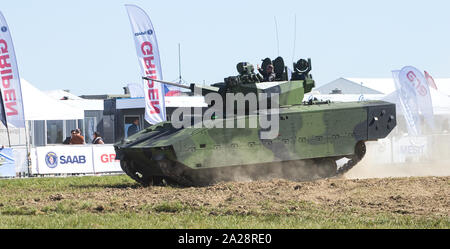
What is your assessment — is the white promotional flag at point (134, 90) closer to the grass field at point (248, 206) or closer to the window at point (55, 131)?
the window at point (55, 131)

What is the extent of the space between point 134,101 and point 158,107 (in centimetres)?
1403

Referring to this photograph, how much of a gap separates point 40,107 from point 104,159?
3.94m

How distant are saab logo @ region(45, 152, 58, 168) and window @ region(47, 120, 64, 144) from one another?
16.8m

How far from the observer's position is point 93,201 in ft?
51.2

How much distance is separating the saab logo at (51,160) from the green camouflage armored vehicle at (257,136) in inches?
250

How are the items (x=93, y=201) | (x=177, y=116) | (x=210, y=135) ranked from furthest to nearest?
1. (x=177, y=116)
2. (x=210, y=135)
3. (x=93, y=201)

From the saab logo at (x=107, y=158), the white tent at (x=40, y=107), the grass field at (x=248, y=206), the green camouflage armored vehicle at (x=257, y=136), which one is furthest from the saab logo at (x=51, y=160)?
the grass field at (x=248, y=206)

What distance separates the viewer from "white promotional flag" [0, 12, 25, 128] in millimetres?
26391

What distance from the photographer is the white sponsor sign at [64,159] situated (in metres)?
27.5

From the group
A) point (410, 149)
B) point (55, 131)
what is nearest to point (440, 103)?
point (410, 149)

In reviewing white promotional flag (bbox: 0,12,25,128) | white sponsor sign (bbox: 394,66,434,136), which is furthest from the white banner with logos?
white sponsor sign (bbox: 394,66,434,136)
